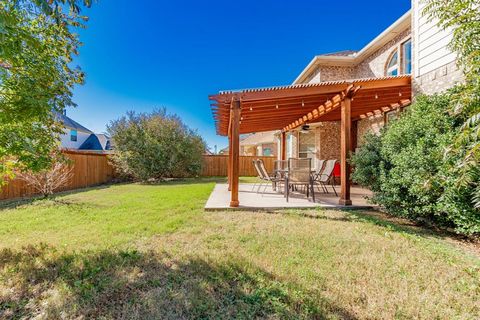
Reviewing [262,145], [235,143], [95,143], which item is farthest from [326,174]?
[95,143]

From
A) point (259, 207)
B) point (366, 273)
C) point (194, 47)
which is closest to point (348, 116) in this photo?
point (259, 207)

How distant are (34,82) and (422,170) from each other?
20.0 ft

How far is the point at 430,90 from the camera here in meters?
5.74

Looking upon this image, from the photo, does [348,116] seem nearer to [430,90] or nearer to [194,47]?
[430,90]

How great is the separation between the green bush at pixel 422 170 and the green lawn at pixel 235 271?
45 centimetres

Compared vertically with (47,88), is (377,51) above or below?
above

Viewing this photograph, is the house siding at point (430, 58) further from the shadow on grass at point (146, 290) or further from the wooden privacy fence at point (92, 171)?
the wooden privacy fence at point (92, 171)

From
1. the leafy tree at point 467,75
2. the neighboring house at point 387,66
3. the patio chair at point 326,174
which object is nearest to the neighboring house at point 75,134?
the neighboring house at point 387,66

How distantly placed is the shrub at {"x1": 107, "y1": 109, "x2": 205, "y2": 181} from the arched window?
39.2 ft

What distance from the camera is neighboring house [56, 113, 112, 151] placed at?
22.7 metres

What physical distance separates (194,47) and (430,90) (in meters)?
11.6

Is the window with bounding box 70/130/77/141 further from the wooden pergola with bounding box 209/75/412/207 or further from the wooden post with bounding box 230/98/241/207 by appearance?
the wooden post with bounding box 230/98/241/207

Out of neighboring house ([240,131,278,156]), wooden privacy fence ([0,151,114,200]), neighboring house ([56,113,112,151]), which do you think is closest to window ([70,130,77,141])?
neighboring house ([56,113,112,151])

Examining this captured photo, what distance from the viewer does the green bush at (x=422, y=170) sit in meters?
3.65
